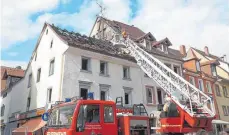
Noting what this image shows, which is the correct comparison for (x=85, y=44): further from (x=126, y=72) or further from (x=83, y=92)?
(x=126, y=72)

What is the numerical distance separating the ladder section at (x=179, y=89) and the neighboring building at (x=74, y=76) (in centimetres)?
277

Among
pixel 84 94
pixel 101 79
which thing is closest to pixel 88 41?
pixel 101 79

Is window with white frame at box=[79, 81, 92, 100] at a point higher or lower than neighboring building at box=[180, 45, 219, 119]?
lower

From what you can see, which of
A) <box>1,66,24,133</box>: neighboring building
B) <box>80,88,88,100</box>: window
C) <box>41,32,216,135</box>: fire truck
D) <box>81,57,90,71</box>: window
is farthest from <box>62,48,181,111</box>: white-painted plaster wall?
<box>1,66,24,133</box>: neighboring building

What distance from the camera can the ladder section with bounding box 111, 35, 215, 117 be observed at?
1112cm

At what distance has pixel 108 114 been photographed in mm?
8625

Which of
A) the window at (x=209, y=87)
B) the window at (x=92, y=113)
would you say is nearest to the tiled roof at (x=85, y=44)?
the window at (x=92, y=113)

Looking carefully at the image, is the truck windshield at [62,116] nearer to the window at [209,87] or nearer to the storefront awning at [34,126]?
the storefront awning at [34,126]

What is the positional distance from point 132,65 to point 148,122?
1204 centimetres

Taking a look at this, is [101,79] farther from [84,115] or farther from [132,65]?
[84,115]

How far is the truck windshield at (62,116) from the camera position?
304 inches

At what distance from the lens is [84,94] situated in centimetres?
1791

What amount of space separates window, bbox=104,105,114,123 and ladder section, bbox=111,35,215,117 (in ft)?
13.0

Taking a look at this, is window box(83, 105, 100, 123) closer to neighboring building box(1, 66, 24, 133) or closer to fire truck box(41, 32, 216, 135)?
fire truck box(41, 32, 216, 135)
